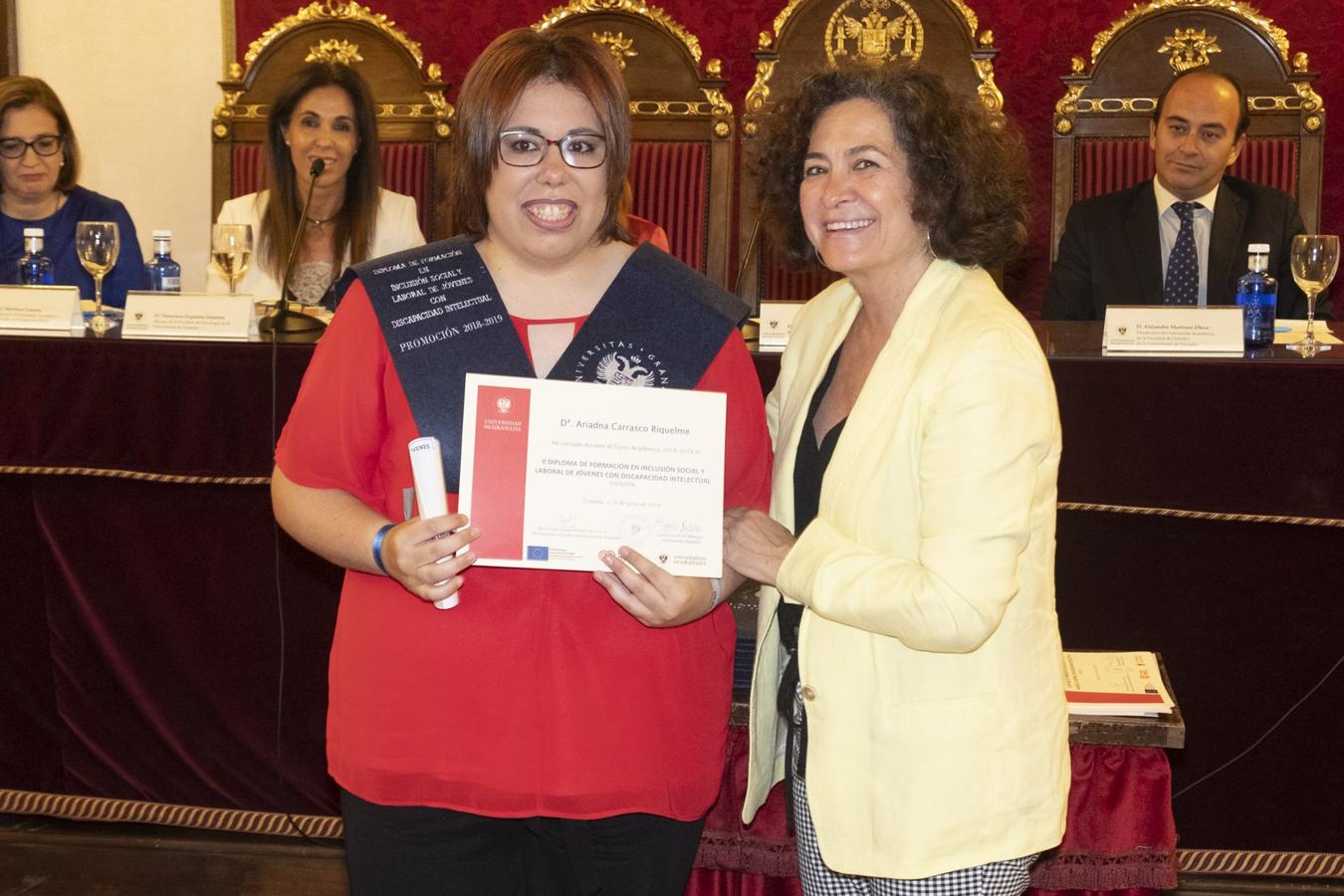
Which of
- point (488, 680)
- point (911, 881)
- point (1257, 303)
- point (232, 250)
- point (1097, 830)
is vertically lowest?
point (1097, 830)

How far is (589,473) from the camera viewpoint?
1.38 metres

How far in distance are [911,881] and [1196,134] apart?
297 cm

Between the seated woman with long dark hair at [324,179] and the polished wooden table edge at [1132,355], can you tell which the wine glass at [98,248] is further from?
the polished wooden table edge at [1132,355]

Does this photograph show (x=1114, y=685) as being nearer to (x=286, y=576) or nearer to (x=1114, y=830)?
(x=1114, y=830)

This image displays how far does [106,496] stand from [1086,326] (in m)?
2.14

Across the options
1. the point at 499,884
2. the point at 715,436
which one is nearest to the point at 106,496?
the point at 499,884

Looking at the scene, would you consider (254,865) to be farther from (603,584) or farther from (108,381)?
(603,584)

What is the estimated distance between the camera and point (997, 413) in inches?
53.5

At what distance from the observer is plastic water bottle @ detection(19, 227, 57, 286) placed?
3.32 metres

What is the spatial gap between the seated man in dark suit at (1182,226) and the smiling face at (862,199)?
7.78 ft

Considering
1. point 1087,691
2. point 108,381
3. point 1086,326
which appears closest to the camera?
point 1087,691

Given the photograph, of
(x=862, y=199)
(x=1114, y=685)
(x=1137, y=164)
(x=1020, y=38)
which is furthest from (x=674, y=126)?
(x=862, y=199)

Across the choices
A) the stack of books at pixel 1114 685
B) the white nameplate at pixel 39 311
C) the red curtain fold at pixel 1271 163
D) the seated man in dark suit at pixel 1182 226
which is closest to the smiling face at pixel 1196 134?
the seated man in dark suit at pixel 1182 226

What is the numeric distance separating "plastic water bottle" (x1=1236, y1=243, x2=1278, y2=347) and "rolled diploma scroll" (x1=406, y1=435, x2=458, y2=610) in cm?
187
